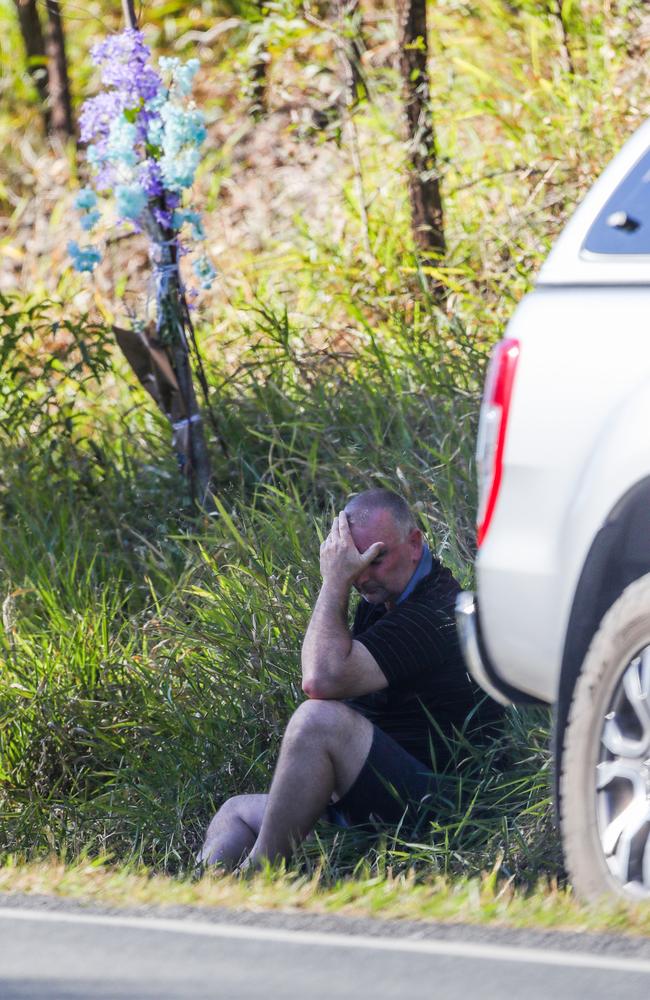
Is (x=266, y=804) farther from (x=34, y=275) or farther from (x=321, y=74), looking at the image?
(x=34, y=275)

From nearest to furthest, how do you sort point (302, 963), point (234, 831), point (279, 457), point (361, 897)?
point (302, 963) < point (361, 897) < point (234, 831) < point (279, 457)

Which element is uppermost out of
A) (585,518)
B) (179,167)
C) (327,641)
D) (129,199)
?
(179,167)

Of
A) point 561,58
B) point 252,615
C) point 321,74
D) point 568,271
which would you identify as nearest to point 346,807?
point 252,615

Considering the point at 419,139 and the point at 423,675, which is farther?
the point at 419,139

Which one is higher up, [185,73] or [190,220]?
[185,73]

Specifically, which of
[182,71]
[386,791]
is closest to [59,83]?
[182,71]

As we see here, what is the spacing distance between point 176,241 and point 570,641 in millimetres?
4526

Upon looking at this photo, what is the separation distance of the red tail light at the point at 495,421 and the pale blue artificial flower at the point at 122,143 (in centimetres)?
392

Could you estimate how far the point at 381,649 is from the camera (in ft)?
16.6

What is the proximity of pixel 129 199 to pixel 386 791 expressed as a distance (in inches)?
132

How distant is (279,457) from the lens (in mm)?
8375

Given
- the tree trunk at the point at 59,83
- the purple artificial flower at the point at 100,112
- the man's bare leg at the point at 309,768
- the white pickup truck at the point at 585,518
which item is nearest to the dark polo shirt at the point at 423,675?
the man's bare leg at the point at 309,768

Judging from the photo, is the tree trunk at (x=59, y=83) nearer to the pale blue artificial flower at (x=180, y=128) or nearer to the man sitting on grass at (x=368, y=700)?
the pale blue artificial flower at (x=180, y=128)

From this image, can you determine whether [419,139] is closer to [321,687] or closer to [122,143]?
[122,143]
